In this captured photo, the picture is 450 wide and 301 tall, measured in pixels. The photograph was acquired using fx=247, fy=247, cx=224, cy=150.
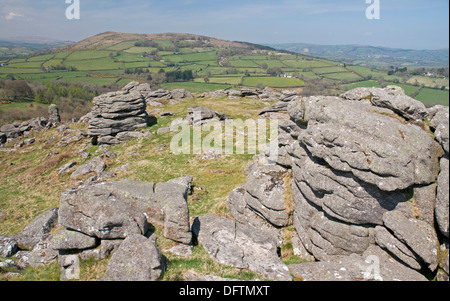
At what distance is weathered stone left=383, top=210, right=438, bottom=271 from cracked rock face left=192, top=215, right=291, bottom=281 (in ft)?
19.5

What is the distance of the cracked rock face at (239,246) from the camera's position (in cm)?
1302

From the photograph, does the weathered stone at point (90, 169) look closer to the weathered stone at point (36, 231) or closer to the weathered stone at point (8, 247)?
the weathered stone at point (36, 231)

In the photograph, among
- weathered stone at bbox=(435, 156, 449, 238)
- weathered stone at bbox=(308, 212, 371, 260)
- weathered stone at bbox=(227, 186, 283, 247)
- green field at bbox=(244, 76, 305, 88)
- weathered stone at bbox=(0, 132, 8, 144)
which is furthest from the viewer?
green field at bbox=(244, 76, 305, 88)

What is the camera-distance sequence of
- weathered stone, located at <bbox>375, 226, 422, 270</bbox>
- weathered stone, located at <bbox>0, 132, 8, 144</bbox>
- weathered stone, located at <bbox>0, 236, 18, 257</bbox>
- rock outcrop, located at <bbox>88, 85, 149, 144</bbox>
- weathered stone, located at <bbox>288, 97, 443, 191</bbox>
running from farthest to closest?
1. weathered stone, located at <bbox>0, 132, 8, 144</bbox>
2. rock outcrop, located at <bbox>88, 85, 149, 144</bbox>
3. weathered stone, located at <bbox>0, 236, 18, 257</bbox>
4. weathered stone, located at <bbox>288, 97, 443, 191</bbox>
5. weathered stone, located at <bbox>375, 226, 422, 270</bbox>

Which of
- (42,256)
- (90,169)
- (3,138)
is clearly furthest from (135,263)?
(3,138)

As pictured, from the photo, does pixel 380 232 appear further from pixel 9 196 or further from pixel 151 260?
pixel 9 196

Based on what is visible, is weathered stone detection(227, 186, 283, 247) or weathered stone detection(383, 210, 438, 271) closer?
weathered stone detection(383, 210, 438, 271)

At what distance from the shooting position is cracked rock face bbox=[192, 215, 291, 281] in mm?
13023

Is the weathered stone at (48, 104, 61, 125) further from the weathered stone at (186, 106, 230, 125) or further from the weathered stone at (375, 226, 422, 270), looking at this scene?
the weathered stone at (375, 226, 422, 270)

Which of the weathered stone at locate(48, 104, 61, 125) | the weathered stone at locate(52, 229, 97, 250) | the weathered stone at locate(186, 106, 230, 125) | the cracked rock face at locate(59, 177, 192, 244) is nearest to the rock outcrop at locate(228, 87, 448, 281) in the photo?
the cracked rock face at locate(59, 177, 192, 244)

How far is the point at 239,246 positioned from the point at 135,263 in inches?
245
